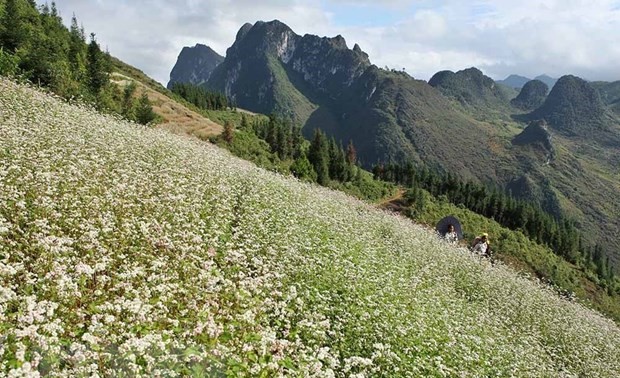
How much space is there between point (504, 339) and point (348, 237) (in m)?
4.34

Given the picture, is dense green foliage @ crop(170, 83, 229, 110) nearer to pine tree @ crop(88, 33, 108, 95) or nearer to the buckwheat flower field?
pine tree @ crop(88, 33, 108, 95)

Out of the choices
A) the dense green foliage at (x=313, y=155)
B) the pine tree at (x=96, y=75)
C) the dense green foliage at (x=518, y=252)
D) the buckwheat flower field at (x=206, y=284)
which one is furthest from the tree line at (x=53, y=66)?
the dense green foliage at (x=518, y=252)

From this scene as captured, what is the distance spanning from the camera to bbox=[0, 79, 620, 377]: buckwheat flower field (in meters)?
4.39

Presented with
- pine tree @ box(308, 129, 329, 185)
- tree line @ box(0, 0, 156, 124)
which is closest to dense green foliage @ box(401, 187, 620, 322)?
pine tree @ box(308, 129, 329, 185)

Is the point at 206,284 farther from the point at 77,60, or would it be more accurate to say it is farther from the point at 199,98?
the point at 199,98

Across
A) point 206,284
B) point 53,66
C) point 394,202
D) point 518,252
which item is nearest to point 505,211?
point 518,252

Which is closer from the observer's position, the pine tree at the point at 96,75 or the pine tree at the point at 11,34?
the pine tree at the point at 11,34

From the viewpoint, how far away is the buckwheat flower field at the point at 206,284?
439cm

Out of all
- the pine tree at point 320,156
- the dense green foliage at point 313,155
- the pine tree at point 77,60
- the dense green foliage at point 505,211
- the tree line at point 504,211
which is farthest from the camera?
the tree line at point 504,211

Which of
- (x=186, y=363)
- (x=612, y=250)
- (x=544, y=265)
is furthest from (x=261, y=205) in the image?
(x=612, y=250)

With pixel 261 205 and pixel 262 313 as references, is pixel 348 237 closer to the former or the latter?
pixel 261 205

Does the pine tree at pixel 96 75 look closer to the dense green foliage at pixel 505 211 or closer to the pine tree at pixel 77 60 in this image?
the pine tree at pixel 77 60

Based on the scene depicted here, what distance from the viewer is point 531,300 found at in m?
15.0

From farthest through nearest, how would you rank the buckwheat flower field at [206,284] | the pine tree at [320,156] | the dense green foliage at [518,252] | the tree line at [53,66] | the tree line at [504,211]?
the tree line at [504,211] < the pine tree at [320,156] < the dense green foliage at [518,252] < the tree line at [53,66] < the buckwheat flower field at [206,284]
